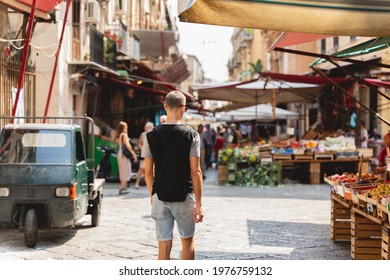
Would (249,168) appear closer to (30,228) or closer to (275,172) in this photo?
(275,172)

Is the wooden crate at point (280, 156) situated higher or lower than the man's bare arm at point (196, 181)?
lower

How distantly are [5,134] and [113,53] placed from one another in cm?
1130

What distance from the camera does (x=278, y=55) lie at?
3834 centimetres

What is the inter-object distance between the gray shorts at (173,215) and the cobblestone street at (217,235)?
204 centimetres

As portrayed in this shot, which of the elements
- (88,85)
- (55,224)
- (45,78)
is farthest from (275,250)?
(88,85)

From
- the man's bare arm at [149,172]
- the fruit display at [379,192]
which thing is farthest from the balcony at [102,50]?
the man's bare arm at [149,172]

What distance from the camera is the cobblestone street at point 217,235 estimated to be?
24.2ft

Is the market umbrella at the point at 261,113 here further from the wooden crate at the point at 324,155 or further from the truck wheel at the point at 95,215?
the truck wheel at the point at 95,215

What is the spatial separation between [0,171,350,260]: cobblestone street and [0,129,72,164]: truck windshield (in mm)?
874

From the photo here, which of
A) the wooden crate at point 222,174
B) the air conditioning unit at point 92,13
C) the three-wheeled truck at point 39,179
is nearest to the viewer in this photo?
the three-wheeled truck at point 39,179

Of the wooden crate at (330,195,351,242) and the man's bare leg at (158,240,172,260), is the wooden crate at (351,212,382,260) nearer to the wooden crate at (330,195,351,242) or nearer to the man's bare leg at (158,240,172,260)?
the wooden crate at (330,195,351,242)

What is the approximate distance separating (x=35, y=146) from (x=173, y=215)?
139 inches

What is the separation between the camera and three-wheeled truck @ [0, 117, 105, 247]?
25.1 feet

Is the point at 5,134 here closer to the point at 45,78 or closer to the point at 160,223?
the point at 160,223
